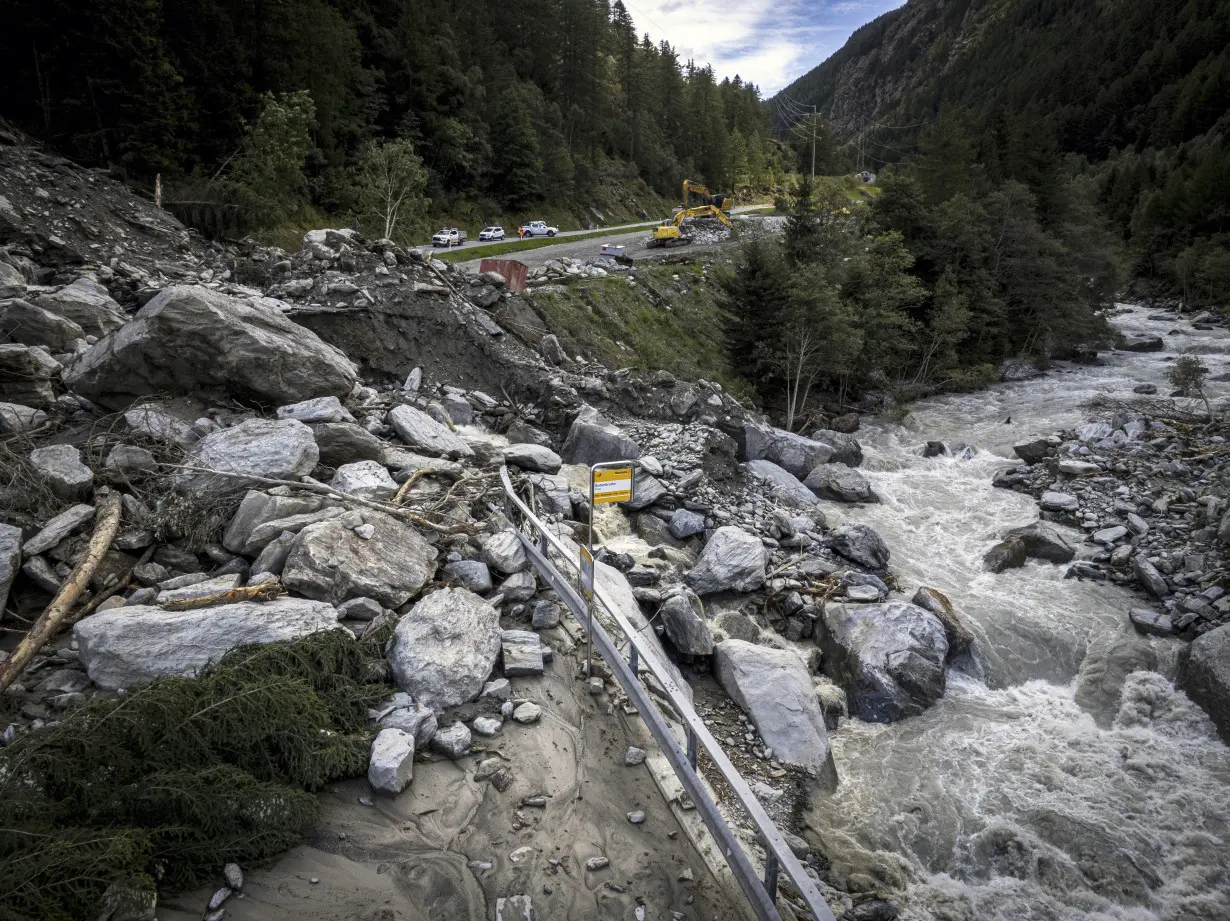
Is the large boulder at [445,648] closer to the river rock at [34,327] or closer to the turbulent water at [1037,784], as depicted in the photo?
the turbulent water at [1037,784]

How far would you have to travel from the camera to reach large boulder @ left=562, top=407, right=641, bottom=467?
13.1 m

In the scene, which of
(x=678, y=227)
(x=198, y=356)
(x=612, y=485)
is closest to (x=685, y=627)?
(x=612, y=485)

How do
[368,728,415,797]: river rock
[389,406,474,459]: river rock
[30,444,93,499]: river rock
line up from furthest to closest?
[389,406,474,459]: river rock → [30,444,93,499]: river rock → [368,728,415,797]: river rock

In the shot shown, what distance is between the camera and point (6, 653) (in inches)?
208

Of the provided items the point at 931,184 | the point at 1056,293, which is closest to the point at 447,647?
the point at 1056,293

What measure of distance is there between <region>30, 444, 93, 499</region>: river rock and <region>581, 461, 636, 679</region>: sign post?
Result: 5881 millimetres

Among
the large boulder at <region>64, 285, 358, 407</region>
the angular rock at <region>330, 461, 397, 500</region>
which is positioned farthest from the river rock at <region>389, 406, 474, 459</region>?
the angular rock at <region>330, 461, 397, 500</region>

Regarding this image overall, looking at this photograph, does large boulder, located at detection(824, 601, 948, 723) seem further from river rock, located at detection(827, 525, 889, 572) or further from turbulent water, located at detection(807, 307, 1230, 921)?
river rock, located at detection(827, 525, 889, 572)

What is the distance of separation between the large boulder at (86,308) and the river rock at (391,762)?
9802mm

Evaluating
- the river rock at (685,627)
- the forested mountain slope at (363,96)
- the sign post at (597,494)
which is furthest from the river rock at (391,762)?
the forested mountain slope at (363,96)

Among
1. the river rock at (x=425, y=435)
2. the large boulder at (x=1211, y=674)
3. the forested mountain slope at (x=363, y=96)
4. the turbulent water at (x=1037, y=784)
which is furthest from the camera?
the forested mountain slope at (x=363, y=96)

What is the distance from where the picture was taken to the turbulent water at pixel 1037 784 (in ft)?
20.4

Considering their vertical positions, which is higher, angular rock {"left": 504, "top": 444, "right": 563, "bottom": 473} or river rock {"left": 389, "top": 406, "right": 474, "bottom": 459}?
river rock {"left": 389, "top": 406, "right": 474, "bottom": 459}

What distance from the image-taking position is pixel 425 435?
1028cm
